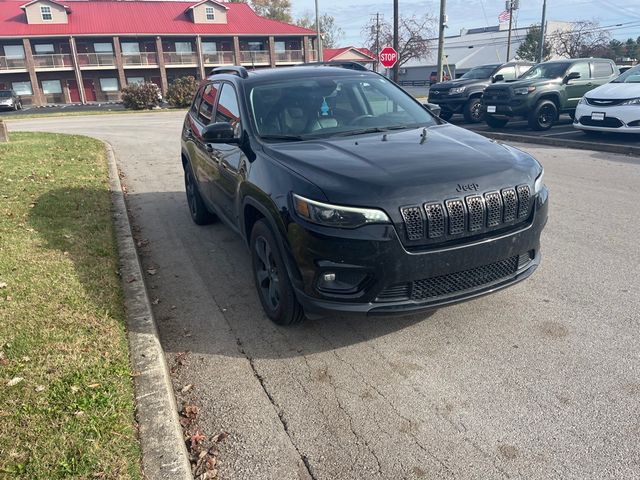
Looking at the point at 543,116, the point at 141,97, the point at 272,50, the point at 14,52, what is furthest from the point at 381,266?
the point at 14,52

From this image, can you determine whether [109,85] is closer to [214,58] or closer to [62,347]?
[214,58]

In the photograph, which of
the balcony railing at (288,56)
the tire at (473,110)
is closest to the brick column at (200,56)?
the balcony railing at (288,56)

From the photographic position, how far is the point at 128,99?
33125mm

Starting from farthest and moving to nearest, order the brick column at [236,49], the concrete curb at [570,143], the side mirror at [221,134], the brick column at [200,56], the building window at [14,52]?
the brick column at [236,49] → the brick column at [200,56] → the building window at [14,52] → the concrete curb at [570,143] → the side mirror at [221,134]

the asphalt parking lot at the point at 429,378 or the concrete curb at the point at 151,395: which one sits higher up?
the concrete curb at the point at 151,395

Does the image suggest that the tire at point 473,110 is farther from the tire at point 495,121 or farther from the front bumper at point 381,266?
the front bumper at point 381,266

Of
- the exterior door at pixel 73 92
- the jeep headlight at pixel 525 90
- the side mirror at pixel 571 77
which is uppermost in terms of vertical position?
the side mirror at pixel 571 77

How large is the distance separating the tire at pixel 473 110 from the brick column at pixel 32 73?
→ 44281 millimetres

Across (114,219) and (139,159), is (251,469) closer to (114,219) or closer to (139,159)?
(114,219)

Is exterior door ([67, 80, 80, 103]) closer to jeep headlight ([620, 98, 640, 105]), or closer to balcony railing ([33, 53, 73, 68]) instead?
balcony railing ([33, 53, 73, 68])

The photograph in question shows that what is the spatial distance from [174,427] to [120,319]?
4.62 ft

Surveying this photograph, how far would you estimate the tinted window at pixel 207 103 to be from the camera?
5697mm

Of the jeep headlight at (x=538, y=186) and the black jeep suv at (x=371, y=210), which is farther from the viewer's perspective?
the jeep headlight at (x=538, y=186)

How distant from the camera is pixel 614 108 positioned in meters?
11.4
